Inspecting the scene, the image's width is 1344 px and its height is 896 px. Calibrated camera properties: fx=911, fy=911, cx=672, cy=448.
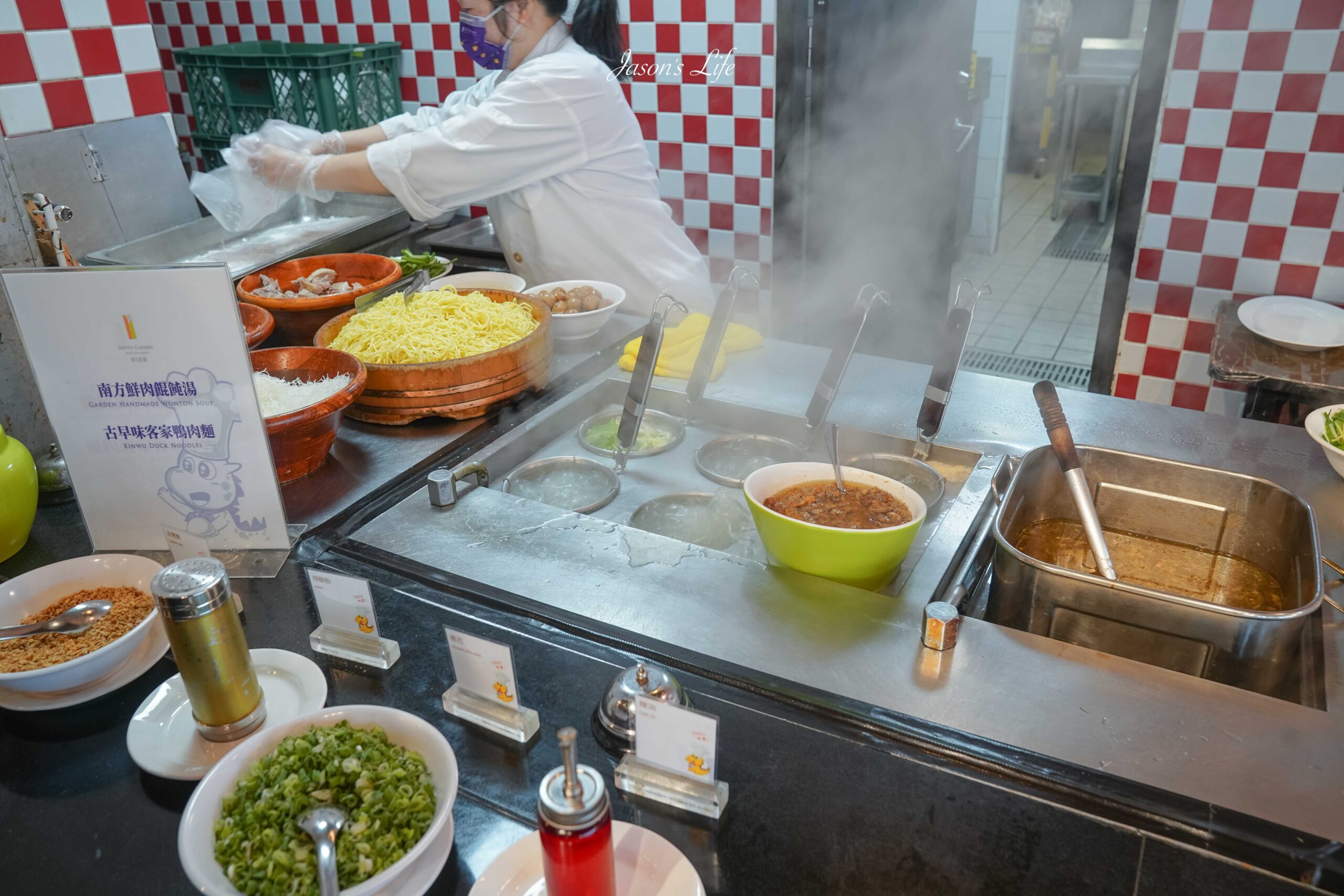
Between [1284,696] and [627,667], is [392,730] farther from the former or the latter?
[1284,696]

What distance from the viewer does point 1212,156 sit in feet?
9.96

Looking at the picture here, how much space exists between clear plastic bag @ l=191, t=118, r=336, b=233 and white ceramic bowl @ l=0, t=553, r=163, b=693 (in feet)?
6.42

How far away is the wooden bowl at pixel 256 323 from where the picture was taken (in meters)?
2.16

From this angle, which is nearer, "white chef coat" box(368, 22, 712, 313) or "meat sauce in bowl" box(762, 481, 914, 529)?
"meat sauce in bowl" box(762, 481, 914, 529)

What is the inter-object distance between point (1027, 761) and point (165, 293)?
1.33 m

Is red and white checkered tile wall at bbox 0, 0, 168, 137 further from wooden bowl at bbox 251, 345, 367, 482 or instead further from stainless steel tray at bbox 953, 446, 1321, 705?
stainless steel tray at bbox 953, 446, 1321, 705

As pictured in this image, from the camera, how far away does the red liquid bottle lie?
2.76 feet

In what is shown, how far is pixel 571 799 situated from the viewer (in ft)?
2.77

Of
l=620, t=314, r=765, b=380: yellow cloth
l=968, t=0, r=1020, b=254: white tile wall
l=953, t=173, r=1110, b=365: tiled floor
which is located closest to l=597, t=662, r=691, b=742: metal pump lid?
l=620, t=314, r=765, b=380: yellow cloth

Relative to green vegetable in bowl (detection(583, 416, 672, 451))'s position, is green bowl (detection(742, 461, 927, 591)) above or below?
above

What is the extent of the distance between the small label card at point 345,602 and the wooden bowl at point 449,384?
27.0 inches

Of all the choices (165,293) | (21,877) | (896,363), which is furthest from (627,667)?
(896,363)

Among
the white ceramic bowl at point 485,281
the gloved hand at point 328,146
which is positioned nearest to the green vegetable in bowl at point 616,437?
the white ceramic bowl at point 485,281

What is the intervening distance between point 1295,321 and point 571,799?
298 centimetres
